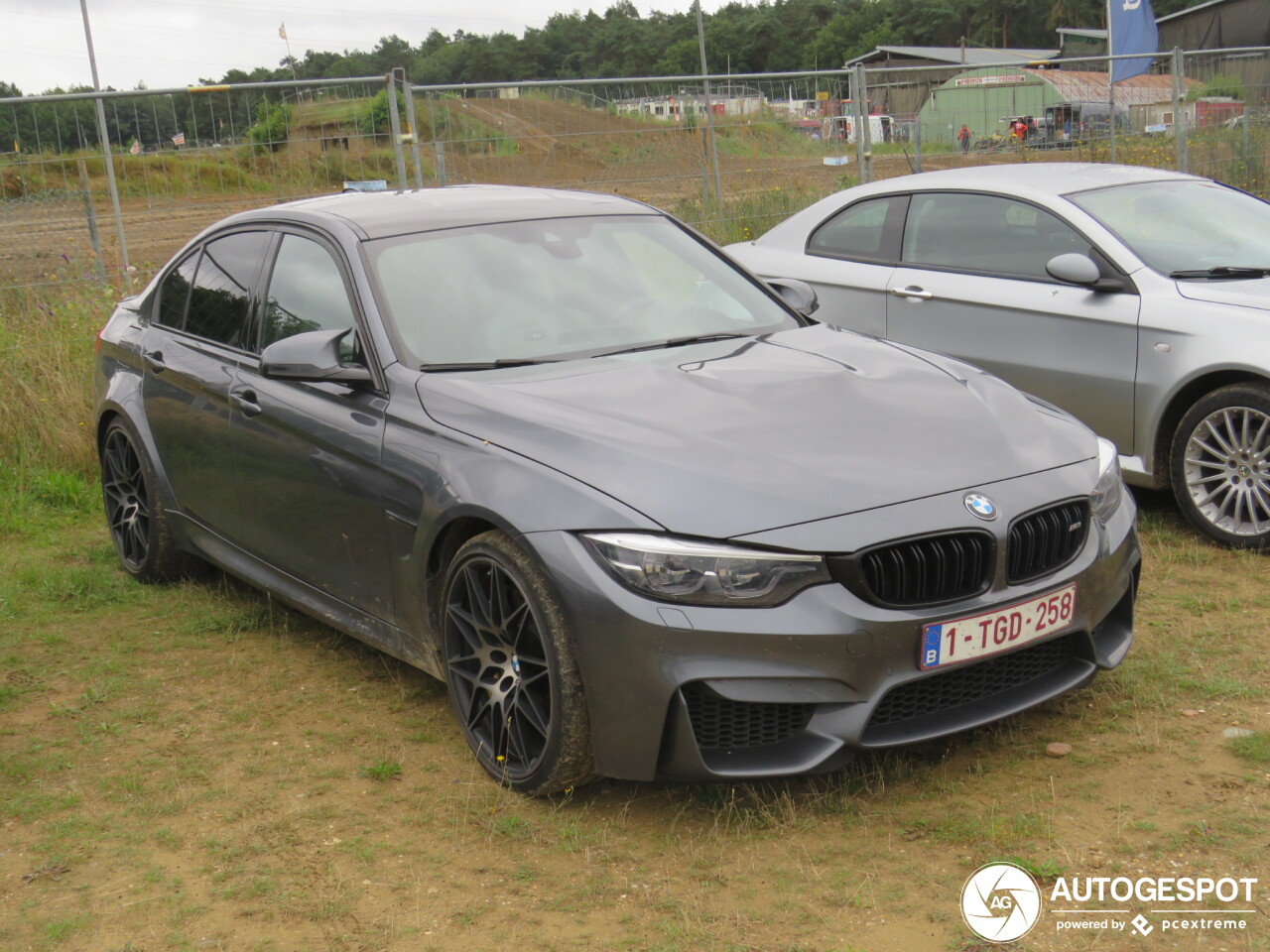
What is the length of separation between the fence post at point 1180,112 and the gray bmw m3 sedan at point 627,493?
9.51m

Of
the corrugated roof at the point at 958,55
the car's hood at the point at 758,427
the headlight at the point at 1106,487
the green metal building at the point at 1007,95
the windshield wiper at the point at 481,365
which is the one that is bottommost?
the headlight at the point at 1106,487

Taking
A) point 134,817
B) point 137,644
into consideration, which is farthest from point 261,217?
point 134,817

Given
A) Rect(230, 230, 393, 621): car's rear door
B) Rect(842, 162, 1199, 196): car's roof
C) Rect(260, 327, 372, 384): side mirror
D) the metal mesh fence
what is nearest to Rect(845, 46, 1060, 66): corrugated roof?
the metal mesh fence

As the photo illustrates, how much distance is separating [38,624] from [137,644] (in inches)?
25.2

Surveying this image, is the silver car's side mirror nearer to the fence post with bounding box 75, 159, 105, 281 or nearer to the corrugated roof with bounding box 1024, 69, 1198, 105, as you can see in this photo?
the fence post with bounding box 75, 159, 105, 281

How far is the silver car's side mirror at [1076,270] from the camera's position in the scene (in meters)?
5.86

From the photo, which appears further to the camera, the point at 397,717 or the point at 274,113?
the point at 274,113

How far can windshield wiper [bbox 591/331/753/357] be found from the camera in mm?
4234

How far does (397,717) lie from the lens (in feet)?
14.4

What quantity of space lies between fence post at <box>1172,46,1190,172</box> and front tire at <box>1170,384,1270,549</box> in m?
8.42

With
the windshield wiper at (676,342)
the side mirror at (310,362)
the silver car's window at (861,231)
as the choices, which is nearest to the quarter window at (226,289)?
the side mirror at (310,362)

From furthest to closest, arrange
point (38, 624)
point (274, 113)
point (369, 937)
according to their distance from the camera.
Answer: point (274, 113)
point (38, 624)
point (369, 937)

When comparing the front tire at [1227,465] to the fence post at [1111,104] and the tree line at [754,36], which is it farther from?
the tree line at [754,36]

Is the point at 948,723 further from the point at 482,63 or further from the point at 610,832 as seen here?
the point at 482,63
